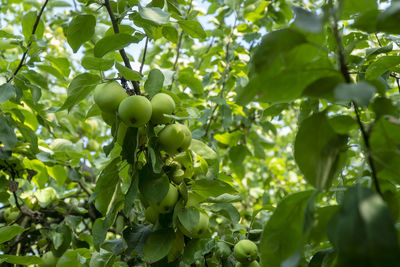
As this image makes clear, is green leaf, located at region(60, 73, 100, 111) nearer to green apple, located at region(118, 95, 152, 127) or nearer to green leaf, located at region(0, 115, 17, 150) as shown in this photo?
green apple, located at region(118, 95, 152, 127)

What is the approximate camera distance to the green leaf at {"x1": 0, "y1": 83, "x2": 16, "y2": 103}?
1.50 meters

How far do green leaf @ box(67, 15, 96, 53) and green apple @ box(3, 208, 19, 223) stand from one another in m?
1.19

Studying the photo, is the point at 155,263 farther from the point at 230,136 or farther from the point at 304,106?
the point at 230,136

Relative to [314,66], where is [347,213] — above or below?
below

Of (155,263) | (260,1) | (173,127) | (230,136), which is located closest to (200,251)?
(155,263)

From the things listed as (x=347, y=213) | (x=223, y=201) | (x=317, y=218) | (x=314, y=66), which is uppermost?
(x=314, y=66)

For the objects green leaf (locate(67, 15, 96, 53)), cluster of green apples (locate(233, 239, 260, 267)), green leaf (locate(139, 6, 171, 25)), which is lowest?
cluster of green apples (locate(233, 239, 260, 267))

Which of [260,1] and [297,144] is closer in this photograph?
[297,144]

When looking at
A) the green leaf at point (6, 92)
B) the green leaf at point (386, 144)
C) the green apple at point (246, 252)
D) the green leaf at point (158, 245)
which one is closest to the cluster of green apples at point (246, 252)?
the green apple at point (246, 252)

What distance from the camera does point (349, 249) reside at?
1.86ft

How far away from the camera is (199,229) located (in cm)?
127

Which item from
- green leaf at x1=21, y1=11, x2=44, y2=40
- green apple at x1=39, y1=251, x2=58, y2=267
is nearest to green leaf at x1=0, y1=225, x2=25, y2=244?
green apple at x1=39, y1=251, x2=58, y2=267

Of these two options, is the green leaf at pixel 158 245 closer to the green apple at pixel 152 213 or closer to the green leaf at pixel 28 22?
the green apple at pixel 152 213

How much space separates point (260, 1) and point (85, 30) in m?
1.63
